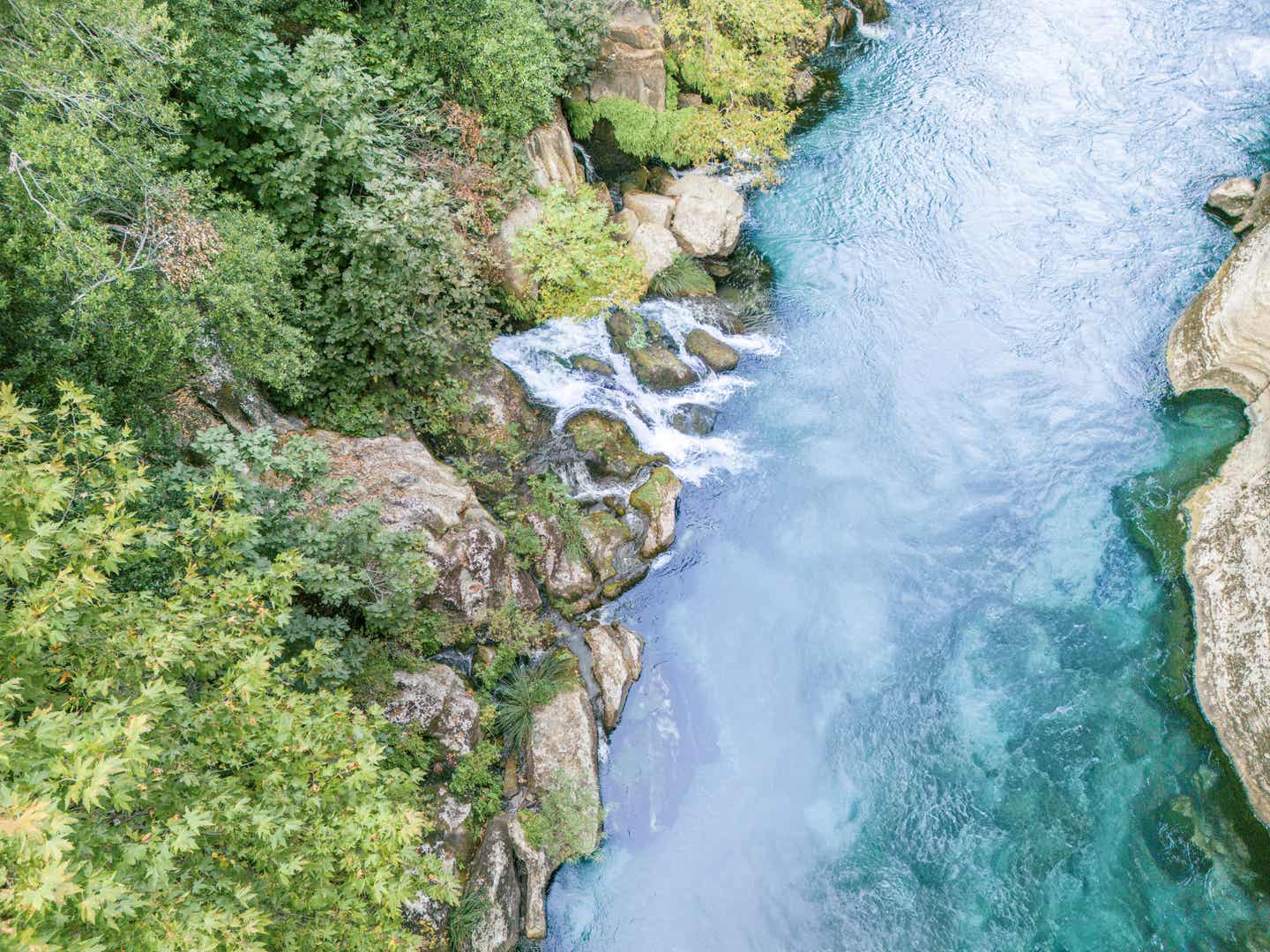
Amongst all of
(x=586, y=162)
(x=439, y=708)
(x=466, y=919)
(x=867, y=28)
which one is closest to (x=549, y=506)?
(x=439, y=708)

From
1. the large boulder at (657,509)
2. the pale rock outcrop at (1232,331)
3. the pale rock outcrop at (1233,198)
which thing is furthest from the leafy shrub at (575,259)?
the pale rock outcrop at (1233,198)

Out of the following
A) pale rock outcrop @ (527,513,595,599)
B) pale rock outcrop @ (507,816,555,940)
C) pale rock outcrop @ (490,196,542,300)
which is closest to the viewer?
pale rock outcrop @ (507,816,555,940)

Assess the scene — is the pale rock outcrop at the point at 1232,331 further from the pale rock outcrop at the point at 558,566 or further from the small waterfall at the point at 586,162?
the small waterfall at the point at 586,162

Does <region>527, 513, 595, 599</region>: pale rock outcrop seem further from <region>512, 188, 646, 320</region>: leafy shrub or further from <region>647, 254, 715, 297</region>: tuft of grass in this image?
<region>647, 254, 715, 297</region>: tuft of grass

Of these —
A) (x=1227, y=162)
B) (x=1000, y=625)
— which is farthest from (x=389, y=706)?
(x=1227, y=162)

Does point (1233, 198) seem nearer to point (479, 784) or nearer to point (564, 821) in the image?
point (564, 821)

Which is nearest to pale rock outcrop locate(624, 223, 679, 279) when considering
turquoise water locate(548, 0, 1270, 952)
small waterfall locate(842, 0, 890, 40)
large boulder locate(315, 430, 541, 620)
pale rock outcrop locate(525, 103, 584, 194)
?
pale rock outcrop locate(525, 103, 584, 194)
